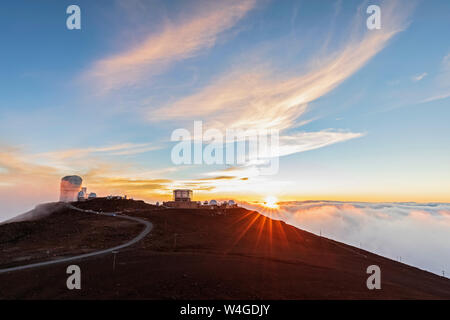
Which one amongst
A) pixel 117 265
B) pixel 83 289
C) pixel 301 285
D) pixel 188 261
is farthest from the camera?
pixel 188 261

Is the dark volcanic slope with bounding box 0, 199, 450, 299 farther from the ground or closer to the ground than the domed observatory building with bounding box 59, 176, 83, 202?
closer to the ground

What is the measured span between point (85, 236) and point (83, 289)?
Answer: 60.0 feet

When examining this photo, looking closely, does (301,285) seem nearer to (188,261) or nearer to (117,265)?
(188,261)

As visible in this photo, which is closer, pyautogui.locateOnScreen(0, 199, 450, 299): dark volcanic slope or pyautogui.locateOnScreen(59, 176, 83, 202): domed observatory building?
pyautogui.locateOnScreen(0, 199, 450, 299): dark volcanic slope

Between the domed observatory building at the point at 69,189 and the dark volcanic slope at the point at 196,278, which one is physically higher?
the domed observatory building at the point at 69,189

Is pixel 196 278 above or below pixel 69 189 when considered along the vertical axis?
below

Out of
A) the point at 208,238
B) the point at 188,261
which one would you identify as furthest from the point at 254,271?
the point at 208,238

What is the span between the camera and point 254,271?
21.4 m

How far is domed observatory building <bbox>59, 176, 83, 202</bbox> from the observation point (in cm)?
7812

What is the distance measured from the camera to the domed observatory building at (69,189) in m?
78.1

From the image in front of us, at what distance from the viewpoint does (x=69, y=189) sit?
79.4 m

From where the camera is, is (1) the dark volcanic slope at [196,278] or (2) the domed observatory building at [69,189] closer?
(1) the dark volcanic slope at [196,278]

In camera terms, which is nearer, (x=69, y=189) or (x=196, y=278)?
(x=196, y=278)
